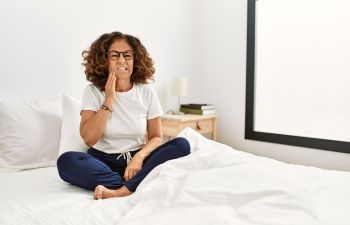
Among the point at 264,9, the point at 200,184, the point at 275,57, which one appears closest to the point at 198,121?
the point at 275,57

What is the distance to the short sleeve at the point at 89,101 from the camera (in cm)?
169

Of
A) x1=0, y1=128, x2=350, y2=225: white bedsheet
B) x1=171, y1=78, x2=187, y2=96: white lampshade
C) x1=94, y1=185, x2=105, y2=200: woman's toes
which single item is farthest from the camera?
x1=171, y1=78, x2=187, y2=96: white lampshade

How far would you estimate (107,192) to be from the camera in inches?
53.1

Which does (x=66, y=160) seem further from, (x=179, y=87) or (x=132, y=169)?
(x=179, y=87)

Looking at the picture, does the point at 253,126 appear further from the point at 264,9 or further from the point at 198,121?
the point at 264,9

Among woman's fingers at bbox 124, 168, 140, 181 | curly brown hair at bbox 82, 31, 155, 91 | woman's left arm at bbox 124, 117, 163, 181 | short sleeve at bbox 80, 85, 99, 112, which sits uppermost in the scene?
curly brown hair at bbox 82, 31, 155, 91

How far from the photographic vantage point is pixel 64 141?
1854 millimetres

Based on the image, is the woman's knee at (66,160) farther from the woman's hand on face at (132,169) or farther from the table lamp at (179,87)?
the table lamp at (179,87)

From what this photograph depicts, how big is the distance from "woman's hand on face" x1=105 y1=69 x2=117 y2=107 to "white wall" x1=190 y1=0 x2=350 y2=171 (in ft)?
5.40

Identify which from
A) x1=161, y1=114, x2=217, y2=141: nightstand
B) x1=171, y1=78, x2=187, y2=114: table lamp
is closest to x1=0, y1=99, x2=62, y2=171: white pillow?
x1=161, y1=114, x2=217, y2=141: nightstand

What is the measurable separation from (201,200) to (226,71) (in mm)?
2273

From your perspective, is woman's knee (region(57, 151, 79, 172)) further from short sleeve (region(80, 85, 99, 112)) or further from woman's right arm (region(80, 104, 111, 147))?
short sleeve (region(80, 85, 99, 112))

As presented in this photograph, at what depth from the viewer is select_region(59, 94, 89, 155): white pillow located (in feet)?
6.04

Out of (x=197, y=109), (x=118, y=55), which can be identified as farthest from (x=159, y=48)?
(x=118, y=55)
